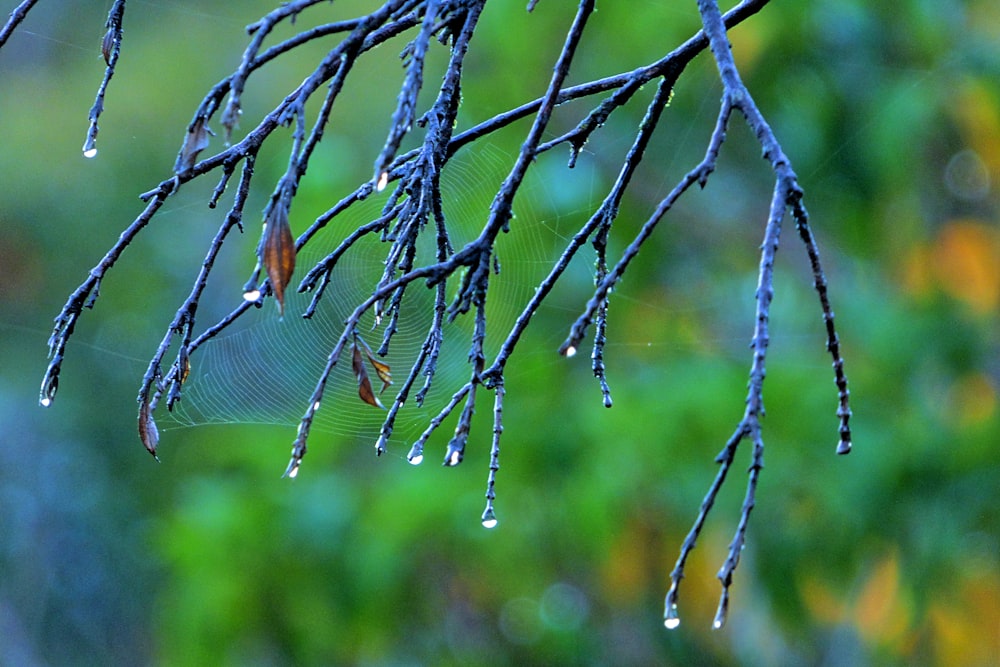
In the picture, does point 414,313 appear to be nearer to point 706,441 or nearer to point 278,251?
point 706,441

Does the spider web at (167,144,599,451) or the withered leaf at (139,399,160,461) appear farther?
the spider web at (167,144,599,451)

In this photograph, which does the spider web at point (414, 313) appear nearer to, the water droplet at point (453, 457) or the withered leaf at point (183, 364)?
the withered leaf at point (183, 364)

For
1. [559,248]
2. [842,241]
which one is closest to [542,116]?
[559,248]

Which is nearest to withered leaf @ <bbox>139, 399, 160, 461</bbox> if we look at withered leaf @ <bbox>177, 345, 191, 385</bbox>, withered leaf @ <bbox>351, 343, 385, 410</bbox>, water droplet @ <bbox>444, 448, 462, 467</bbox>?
withered leaf @ <bbox>177, 345, 191, 385</bbox>

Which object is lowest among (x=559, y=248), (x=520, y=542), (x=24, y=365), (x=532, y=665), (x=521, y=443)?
(x=532, y=665)

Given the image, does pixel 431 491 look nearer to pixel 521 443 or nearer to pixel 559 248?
pixel 521 443

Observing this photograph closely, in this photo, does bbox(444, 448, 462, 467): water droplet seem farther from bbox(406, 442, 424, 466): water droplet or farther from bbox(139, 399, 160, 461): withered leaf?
bbox(139, 399, 160, 461): withered leaf
